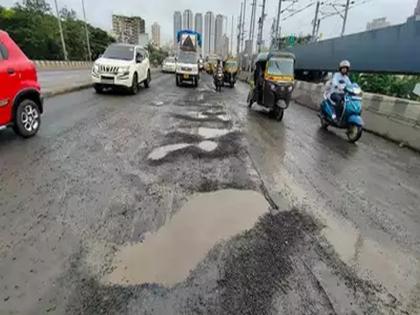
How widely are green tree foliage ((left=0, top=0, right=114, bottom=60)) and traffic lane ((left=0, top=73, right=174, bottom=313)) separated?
49053 millimetres

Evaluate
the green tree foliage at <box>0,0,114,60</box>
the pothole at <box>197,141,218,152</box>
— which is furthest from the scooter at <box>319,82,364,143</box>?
the green tree foliage at <box>0,0,114,60</box>

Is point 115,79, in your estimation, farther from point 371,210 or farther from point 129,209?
point 371,210

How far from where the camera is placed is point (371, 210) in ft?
14.0

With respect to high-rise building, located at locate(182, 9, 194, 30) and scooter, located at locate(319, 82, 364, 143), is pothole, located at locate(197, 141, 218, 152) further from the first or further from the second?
high-rise building, located at locate(182, 9, 194, 30)

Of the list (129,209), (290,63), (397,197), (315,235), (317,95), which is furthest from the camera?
(317,95)

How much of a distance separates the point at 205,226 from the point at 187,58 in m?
21.8

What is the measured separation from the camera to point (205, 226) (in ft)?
11.6

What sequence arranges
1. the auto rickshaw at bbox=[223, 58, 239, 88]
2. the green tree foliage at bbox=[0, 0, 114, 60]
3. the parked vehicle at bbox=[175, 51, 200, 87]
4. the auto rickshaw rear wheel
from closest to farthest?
the auto rickshaw rear wheel < the parked vehicle at bbox=[175, 51, 200, 87] < the auto rickshaw at bbox=[223, 58, 239, 88] < the green tree foliage at bbox=[0, 0, 114, 60]

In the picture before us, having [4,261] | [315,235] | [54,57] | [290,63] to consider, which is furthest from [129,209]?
[54,57]

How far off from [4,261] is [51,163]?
268 cm

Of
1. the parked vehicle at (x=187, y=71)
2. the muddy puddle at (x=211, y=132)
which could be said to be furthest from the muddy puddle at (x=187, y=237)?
the parked vehicle at (x=187, y=71)

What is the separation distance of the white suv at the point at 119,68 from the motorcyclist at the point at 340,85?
8733mm

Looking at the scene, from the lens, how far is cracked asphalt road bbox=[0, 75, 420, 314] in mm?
2457

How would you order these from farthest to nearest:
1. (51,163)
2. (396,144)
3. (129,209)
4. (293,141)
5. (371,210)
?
(396,144), (293,141), (51,163), (371,210), (129,209)
